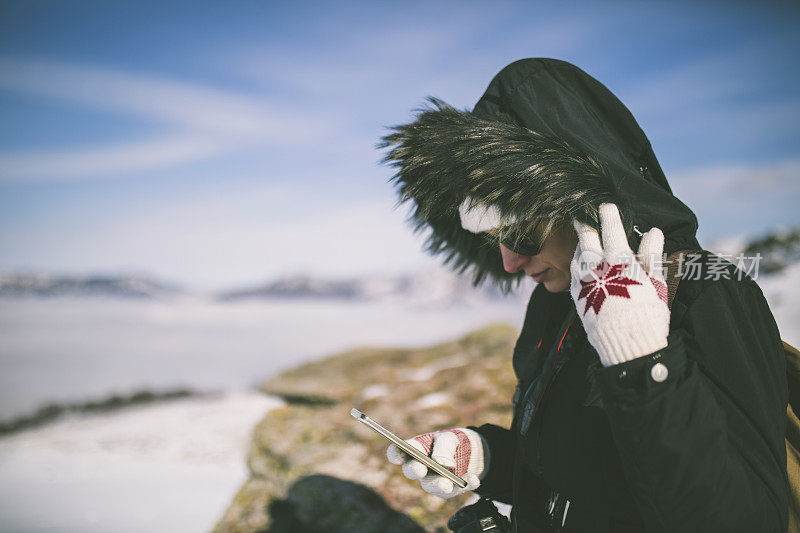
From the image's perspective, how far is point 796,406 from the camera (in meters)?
1.50

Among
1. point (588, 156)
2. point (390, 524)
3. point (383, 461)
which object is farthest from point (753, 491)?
point (383, 461)

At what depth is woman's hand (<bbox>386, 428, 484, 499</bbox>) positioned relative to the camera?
181 centimetres

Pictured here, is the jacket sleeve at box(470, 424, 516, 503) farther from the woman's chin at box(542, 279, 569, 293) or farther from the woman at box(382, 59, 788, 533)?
the woman's chin at box(542, 279, 569, 293)

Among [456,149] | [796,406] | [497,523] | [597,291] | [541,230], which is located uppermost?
[456,149]

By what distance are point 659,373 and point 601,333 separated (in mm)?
170

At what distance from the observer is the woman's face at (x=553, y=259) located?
67.3 inches

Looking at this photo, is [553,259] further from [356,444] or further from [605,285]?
[356,444]

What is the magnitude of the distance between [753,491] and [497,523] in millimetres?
1141

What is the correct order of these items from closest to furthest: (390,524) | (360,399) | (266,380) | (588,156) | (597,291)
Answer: (597,291) < (588,156) < (390,524) < (360,399) < (266,380)

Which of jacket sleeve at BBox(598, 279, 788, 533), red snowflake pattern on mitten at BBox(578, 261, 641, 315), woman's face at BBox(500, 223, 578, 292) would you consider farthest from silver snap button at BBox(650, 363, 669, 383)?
woman's face at BBox(500, 223, 578, 292)

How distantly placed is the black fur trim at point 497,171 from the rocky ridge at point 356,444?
2127 mm

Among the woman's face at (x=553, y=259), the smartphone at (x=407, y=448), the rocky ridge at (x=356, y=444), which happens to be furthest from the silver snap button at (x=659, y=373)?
the rocky ridge at (x=356, y=444)

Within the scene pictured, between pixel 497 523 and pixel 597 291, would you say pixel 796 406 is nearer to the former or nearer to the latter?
pixel 597 291

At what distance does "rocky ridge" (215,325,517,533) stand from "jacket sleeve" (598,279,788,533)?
2075mm
